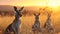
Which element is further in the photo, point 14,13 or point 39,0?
point 39,0

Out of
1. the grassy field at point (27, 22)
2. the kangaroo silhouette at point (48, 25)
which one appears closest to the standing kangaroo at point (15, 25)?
the grassy field at point (27, 22)

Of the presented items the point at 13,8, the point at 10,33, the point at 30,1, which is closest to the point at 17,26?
the point at 10,33

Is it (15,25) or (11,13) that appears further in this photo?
(11,13)

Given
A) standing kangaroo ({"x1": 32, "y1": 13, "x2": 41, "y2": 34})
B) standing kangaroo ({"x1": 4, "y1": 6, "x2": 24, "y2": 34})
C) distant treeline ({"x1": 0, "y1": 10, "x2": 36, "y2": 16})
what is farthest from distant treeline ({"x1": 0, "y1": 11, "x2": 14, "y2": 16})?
standing kangaroo ({"x1": 32, "y1": 13, "x2": 41, "y2": 34})

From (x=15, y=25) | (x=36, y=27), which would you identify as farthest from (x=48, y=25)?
(x=15, y=25)

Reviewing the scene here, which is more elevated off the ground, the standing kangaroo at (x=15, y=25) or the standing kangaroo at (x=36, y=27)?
the standing kangaroo at (x=15, y=25)

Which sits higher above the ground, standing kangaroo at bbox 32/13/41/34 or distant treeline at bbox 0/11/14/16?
distant treeline at bbox 0/11/14/16

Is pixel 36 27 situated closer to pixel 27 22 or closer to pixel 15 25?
pixel 27 22

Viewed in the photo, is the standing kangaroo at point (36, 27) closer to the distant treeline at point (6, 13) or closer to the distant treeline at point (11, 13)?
the distant treeline at point (11, 13)

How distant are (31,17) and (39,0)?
20 centimetres

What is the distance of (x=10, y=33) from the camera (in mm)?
1850

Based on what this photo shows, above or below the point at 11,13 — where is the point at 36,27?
below

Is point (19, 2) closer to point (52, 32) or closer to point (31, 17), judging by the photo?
point (31, 17)

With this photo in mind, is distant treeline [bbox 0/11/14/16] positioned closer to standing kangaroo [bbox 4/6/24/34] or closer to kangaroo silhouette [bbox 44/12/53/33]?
standing kangaroo [bbox 4/6/24/34]
